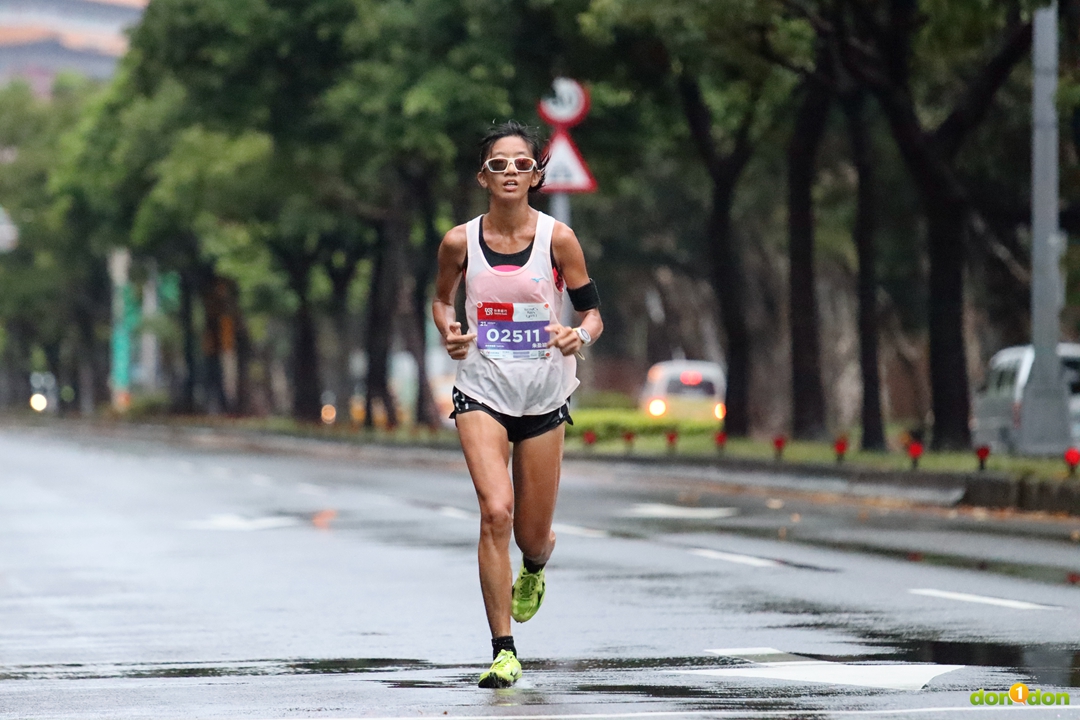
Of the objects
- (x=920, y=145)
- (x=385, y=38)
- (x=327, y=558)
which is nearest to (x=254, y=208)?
(x=385, y=38)

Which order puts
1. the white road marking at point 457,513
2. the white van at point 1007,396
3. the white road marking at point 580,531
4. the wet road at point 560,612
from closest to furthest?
the wet road at point 560,612, the white road marking at point 580,531, the white road marking at point 457,513, the white van at point 1007,396

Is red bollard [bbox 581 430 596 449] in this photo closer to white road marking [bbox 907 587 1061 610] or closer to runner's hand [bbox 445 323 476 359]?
white road marking [bbox 907 587 1061 610]

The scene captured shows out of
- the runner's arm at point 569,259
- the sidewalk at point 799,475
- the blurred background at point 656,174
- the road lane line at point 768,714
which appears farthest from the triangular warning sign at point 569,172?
the road lane line at point 768,714

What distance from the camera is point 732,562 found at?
16.0 meters

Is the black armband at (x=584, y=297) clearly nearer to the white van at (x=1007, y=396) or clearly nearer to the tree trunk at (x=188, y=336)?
the white van at (x=1007, y=396)

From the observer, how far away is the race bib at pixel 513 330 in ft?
29.8

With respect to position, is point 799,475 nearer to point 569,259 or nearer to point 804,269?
point 804,269

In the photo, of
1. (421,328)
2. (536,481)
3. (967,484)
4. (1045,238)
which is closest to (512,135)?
(536,481)

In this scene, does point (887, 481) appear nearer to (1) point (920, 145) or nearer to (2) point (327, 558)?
(1) point (920, 145)

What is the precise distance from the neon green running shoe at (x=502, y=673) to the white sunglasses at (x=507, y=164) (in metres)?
1.81

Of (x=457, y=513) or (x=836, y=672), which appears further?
(x=457, y=513)

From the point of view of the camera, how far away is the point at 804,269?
111 ft

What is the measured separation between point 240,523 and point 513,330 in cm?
1286

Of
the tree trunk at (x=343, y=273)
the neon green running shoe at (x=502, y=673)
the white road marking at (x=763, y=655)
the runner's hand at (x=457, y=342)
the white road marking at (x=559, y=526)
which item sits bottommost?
the white road marking at (x=559, y=526)
